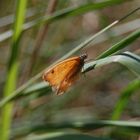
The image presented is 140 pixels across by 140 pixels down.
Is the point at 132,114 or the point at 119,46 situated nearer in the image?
the point at 119,46

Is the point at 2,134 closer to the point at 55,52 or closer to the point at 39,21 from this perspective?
the point at 39,21

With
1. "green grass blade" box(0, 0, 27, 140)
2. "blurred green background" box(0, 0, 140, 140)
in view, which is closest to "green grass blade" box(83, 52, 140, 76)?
"blurred green background" box(0, 0, 140, 140)

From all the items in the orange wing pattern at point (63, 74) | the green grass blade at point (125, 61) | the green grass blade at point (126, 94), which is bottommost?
the green grass blade at point (125, 61)

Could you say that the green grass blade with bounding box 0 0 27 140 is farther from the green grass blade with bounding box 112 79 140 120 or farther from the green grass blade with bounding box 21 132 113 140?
the green grass blade with bounding box 112 79 140 120

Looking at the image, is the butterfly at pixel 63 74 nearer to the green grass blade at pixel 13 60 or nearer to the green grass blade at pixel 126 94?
the green grass blade at pixel 126 94

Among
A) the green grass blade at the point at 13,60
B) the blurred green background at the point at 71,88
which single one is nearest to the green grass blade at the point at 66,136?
the blurred green background at the point at 71,88

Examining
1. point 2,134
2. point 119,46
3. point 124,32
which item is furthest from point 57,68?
point 124,32
